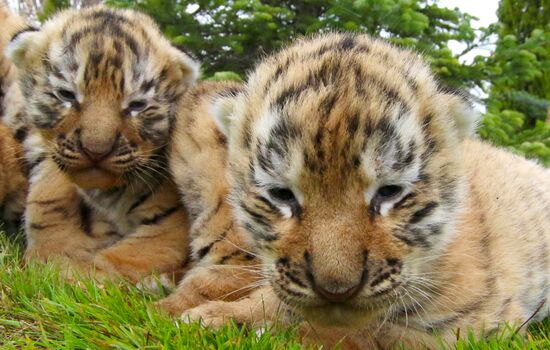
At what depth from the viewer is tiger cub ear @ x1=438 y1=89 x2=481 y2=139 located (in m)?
3.19

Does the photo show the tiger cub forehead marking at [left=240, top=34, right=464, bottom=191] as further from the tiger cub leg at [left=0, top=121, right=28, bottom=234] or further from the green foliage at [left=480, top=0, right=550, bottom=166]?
the green foliage at [left=480, top=0, right=550, bottom=166]

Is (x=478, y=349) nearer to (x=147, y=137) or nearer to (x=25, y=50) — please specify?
(x=147, y=137)

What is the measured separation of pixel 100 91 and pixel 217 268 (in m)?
1.21

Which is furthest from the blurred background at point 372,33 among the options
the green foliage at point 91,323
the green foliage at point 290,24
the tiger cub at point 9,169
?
the green foliage at point 91,323

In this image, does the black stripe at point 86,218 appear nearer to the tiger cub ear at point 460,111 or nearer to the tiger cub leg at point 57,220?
the tiger cub leg at point 57,220

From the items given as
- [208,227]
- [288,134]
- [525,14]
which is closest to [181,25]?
[208,227]

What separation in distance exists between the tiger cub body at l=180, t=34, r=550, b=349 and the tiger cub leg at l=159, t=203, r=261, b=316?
0.18 m

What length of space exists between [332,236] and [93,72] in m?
2.03

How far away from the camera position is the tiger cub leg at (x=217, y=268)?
11.3ft

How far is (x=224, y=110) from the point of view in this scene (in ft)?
11.6

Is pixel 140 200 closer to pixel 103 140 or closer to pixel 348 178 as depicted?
pixel 103 140

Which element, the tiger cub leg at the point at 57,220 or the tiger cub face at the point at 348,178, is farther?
the tiger cub leg at the point at 57,220

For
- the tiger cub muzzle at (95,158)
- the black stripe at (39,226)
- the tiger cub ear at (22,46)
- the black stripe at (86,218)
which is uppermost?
the tiger cub ear at (22,46)

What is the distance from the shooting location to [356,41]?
3.32 m
